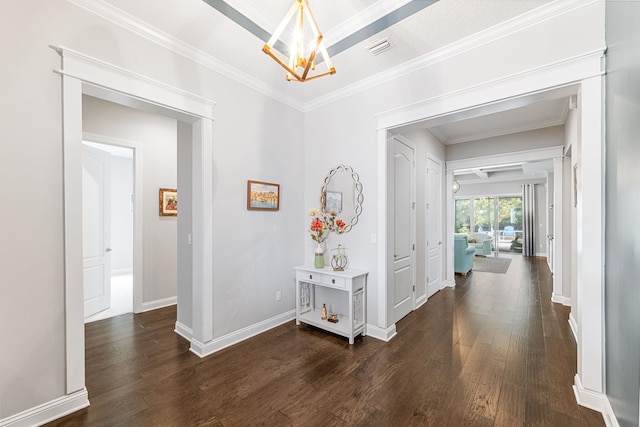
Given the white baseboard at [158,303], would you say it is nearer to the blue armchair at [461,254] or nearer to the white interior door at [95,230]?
the white interior door at [95,230]

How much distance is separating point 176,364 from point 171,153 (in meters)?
3.17

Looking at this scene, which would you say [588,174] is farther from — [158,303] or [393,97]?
[158,303]

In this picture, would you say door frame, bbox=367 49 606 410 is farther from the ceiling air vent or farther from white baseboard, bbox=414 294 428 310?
white baseboard, bbox=414 294 428 310

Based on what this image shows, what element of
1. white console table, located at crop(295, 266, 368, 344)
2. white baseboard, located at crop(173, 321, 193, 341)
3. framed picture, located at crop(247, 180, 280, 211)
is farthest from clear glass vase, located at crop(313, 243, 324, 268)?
white baseboard, located at crop(173, 321, 193, 341)

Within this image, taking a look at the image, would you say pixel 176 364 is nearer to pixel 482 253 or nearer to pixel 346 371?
pixel 346 371

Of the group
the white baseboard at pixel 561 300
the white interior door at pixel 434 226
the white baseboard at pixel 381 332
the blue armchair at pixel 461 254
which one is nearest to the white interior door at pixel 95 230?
the white baseboard at pixel 381 332

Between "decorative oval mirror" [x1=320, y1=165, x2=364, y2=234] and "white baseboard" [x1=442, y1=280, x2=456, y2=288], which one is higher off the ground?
"decorative oval mirror" [x1=320, y1=165, x2=364, y2=234]

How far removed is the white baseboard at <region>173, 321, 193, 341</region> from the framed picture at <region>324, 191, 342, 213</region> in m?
2.16

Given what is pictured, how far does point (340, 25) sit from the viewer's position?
233 cm

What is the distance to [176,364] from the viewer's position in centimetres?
252

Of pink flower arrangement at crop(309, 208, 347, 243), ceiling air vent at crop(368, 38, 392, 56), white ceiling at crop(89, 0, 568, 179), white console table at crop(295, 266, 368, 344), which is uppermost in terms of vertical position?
white ceiling at crop(89, 0, 568, 179)

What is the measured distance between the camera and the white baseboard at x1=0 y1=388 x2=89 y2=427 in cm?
170

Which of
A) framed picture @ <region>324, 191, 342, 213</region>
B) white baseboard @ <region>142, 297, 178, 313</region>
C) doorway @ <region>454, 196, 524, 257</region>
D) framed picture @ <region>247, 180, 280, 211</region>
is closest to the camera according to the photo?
framed picture @ <region>247, 180, 280, 211</region>

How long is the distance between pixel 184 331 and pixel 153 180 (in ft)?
7.71
